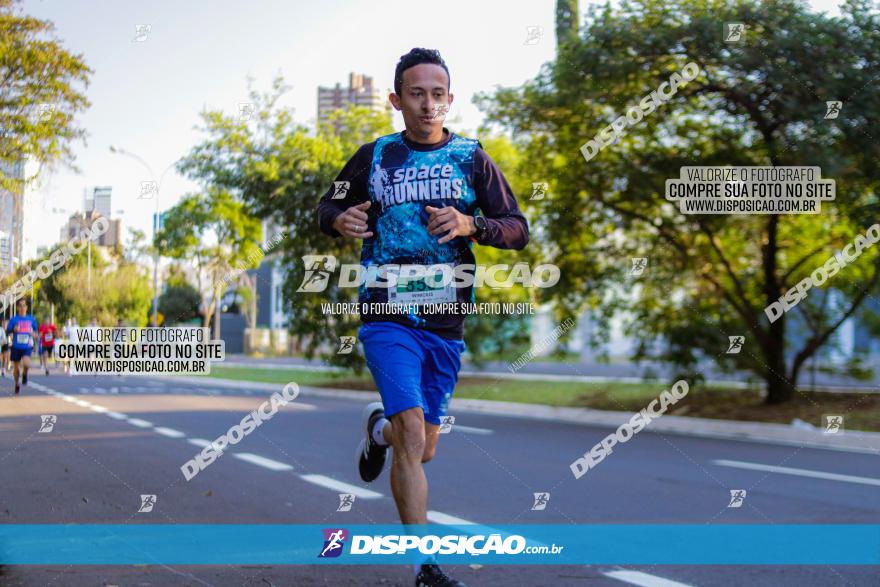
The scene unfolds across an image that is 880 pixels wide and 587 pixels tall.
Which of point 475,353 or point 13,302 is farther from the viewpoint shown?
point 475,353

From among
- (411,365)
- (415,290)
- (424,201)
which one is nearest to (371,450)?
(411,365)

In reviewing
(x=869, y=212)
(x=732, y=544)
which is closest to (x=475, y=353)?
(x=869, y=212)

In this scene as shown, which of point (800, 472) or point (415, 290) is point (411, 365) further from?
point (800, 472)

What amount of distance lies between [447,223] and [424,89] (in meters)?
0.60

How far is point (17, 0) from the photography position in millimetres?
6887

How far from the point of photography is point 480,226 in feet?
12.7

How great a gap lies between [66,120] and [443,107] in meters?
4.67

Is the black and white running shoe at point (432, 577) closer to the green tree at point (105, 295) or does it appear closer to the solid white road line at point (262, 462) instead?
the solid white road line at point (262, 462)

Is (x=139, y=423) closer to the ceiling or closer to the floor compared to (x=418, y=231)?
closer to the floor

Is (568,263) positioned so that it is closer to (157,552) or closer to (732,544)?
(732,544)

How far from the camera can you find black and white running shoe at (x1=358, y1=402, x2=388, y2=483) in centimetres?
460

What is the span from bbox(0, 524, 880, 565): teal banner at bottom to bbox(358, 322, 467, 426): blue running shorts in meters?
0.79

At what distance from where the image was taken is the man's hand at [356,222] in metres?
3.90

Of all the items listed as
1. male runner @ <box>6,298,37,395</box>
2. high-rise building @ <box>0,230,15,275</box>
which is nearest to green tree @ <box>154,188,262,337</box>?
male runner @ <box>6,298,37,395</box>
